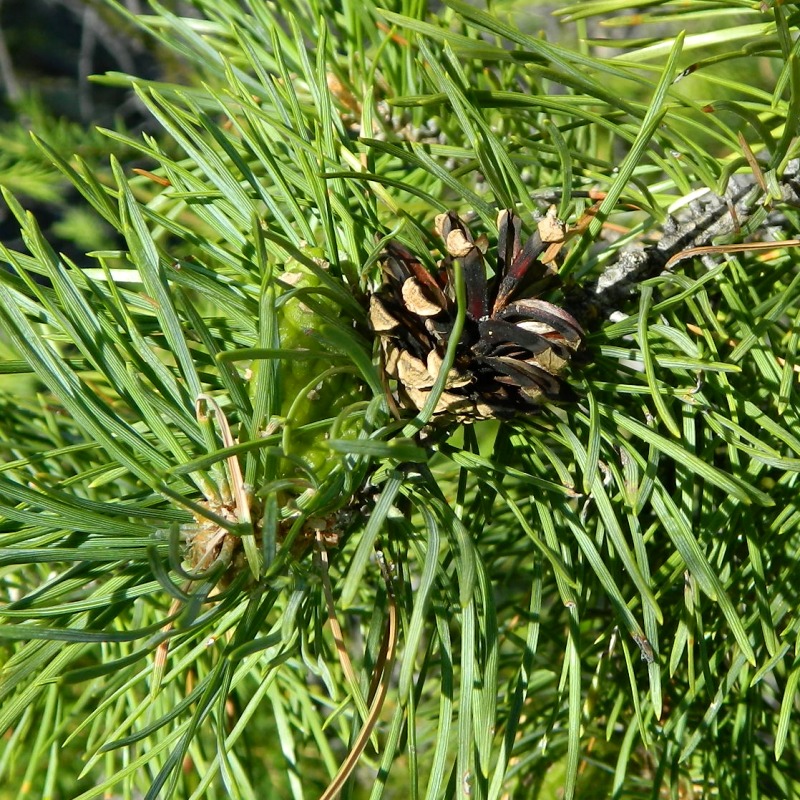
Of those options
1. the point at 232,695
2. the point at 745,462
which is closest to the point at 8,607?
the point at 232,695

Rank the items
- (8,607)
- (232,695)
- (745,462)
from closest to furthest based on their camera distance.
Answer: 1. (8,607)
2. (745,462)
3. (232,695)

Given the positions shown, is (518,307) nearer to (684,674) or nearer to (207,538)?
(207,538)

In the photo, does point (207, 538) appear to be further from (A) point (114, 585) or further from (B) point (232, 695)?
(B) point (232, 695)

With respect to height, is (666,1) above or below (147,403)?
above

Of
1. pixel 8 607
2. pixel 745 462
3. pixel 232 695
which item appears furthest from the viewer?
pixel 232 695

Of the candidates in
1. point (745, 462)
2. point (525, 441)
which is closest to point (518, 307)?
point (525, 441)

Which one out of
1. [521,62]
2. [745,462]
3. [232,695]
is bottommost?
[232,695]

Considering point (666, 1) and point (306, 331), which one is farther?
point (666, 1)
